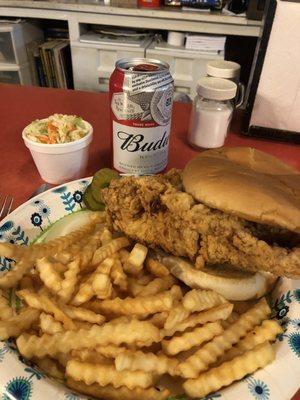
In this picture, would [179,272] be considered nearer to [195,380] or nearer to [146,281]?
[146,281]

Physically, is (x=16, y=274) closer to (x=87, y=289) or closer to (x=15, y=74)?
(x=87, y=289)

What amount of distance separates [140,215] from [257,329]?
54 centimetres

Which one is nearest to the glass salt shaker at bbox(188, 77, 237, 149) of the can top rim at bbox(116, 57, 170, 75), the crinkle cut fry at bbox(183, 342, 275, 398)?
the can top rim at bbox(116, 57, 170, 75)

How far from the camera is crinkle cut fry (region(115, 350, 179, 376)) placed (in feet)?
3.05

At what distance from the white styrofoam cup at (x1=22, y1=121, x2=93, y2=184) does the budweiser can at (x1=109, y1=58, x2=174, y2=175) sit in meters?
0.17

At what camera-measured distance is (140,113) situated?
1.57 meters

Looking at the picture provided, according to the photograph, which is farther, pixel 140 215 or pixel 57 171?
pixel 57 171

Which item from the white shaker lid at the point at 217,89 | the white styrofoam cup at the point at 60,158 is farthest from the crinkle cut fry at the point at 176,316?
the white shaker lid at the point at 217,89

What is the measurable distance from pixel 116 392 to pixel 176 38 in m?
4.42

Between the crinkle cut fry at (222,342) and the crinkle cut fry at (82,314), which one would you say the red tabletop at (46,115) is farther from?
the crinkle cut fry at (222,342)

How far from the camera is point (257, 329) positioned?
3.50 feet

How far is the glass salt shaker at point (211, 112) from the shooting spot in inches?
78.0

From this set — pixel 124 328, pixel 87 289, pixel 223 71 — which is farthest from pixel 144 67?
pixel 124 328

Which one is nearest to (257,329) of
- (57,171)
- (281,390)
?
(281,390)
